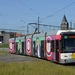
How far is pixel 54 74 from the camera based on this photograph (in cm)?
1538

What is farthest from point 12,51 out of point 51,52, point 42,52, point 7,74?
point 7,74

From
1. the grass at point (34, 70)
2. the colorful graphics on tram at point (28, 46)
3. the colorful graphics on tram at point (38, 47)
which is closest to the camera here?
the grass at point (34, 70)

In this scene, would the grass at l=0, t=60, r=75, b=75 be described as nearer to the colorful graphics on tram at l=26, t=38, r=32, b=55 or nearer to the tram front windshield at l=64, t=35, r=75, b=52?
the tram front windshield at l=64, t=35, r=75, b=52

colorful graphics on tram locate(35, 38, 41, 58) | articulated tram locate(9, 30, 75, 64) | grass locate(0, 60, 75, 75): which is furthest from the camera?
colorful graphics on tram locate(35, 38, 41, 58)

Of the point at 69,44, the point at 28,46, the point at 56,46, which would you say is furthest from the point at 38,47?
the point at 69,44

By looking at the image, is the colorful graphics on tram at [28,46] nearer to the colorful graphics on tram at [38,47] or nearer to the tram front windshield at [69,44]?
the colorful graphics on tram at [38,47]

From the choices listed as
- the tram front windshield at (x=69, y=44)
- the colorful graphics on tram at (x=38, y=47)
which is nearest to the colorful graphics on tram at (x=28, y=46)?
the colorful graphics on tram at (x=38, y=47)

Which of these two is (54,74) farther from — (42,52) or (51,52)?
(42,52)

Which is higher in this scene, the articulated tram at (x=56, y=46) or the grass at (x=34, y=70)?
the articulated tram at (x=56, y=46)

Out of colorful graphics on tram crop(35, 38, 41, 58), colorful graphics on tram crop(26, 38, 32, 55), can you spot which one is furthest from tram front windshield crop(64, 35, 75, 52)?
colorful graphics on tram crop(26, 38, 32, 55)

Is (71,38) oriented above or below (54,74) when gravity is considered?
above

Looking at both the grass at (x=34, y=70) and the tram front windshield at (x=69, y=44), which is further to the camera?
the tram front windshield at (x=69, y=44)

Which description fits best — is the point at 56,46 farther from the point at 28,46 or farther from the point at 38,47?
the point at 28,46

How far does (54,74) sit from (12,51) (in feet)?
126
